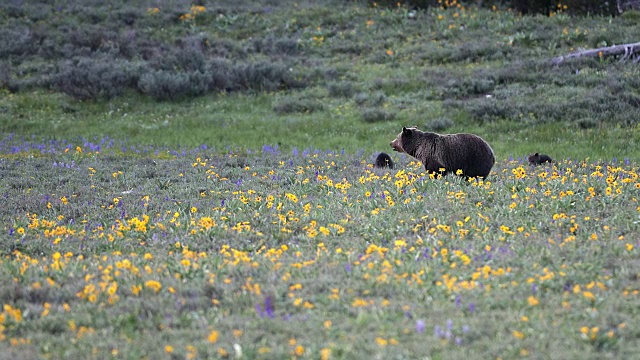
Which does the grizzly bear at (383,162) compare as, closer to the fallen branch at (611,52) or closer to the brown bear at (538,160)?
the brown bear at (538,160)

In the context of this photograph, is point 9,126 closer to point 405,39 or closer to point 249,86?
point 249,86

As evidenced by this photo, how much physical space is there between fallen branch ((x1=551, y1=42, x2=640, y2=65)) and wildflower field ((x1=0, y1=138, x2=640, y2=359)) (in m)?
13.8

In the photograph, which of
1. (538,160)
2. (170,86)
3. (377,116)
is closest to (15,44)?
(170,86)

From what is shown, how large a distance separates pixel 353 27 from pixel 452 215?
79.1 feet

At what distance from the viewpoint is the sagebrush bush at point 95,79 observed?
24.5m

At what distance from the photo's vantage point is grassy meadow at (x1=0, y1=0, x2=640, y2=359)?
570 centimetres

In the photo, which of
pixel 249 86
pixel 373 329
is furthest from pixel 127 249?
pixel 249 86

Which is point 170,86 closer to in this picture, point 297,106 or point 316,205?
point 297,106

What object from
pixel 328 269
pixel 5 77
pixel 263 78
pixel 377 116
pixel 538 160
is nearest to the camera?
pixel 328 269

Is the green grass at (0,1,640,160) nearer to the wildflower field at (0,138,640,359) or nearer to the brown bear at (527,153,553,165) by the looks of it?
the brown bear at (527,153,553,165)

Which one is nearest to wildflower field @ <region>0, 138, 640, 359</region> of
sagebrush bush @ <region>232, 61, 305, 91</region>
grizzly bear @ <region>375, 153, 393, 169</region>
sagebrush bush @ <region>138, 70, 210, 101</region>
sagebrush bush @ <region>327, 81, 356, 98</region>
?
grizzly bear @ <region>375, 153, 393, 169</region>

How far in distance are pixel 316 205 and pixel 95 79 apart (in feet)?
55.1

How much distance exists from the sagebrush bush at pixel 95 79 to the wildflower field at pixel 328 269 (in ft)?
41.1

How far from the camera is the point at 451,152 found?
12320 millimetres
